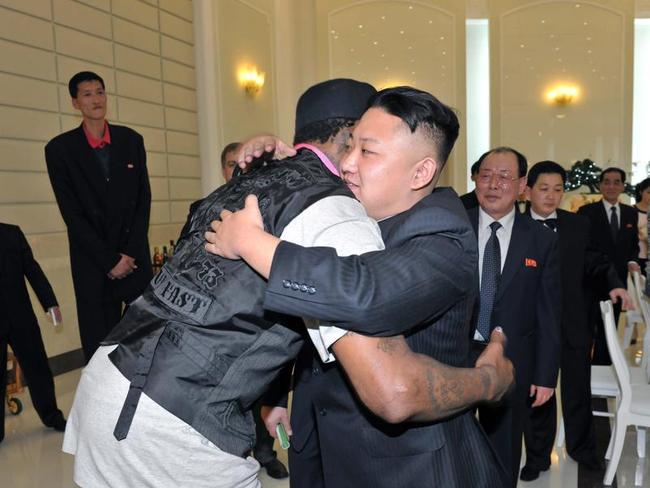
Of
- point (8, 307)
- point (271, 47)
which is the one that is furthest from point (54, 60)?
point (271, 47)

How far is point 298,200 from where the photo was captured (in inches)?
43.3

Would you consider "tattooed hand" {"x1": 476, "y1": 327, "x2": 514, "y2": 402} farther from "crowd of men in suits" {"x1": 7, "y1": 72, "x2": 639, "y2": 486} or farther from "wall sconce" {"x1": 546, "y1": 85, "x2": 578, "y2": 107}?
"wall sconce" {"x1": 546, "y1": 85, "x2": 578, "y2": 107}

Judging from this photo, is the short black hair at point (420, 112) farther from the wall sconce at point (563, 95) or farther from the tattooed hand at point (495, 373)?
the wall sconce at point (563, 95)

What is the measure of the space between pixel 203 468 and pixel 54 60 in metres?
5.62

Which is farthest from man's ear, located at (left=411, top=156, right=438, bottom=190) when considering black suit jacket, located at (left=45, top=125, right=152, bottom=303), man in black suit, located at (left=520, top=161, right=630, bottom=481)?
black suit jacket, located at (left=45, top=125, right=152, bottom=303)

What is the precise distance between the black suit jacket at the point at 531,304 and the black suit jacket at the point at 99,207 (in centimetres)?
254

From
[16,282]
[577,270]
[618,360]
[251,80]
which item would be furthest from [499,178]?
[251,80]

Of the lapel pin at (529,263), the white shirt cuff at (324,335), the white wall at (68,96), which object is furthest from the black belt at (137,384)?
the white wall at (68,96)

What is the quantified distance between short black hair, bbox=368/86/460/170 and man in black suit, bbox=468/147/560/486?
1653mm

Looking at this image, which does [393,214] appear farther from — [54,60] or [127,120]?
[127,120]

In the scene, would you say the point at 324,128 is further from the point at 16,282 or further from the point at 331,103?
the point at 16,282

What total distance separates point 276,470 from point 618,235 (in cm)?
496

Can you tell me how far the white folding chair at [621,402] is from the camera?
3.25m

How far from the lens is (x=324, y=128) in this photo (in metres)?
1.42
